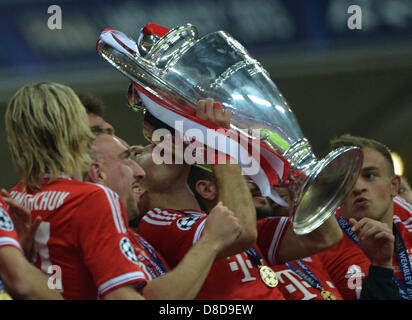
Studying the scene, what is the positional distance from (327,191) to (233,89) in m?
0.41

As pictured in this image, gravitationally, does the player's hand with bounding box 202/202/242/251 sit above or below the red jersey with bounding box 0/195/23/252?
below

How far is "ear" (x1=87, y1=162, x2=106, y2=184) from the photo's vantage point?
208cm

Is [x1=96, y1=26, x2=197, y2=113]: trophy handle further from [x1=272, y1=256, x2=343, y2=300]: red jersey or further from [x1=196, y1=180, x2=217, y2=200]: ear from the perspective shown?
[x1=272, y1=256, x2=343, y2=300]: red jersey

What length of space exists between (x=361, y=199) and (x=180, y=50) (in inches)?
39.8

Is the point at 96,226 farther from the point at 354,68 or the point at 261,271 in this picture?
the point at 354,68

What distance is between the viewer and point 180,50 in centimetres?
189

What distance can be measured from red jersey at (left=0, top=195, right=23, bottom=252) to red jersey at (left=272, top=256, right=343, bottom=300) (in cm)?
101

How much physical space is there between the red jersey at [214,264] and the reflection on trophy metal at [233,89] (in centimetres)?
26

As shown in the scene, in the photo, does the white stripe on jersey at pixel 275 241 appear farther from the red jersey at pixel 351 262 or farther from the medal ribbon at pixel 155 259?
the medal ribbon at pixel 155 259

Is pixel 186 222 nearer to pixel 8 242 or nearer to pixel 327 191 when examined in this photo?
pixel 327 191

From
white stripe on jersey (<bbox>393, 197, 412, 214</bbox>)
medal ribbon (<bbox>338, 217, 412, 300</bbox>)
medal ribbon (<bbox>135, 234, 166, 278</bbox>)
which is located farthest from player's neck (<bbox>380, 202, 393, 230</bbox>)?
medal ribbon (<bbox>135, 234, 166, 278</bbox>)

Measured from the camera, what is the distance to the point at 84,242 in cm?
163

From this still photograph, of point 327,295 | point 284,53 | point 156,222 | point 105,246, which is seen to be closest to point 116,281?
point 105,246
